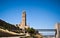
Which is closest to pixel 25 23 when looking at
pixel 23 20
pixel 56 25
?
pixel 23 20

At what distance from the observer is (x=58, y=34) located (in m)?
43.8

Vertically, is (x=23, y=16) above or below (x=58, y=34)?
above

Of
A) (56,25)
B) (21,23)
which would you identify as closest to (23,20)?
(21,23)

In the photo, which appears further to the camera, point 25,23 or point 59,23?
point 25,23

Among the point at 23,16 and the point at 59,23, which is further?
the point at 23,16

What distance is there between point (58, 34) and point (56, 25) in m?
→ 2.87

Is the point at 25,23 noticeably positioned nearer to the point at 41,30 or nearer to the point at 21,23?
the point at 21,23

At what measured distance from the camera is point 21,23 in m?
47.9

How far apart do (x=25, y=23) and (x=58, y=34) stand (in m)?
10.2

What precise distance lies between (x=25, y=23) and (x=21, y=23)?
1.25 meters

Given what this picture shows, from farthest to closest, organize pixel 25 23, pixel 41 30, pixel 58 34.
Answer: pixel 41 30
pixel 25 23
pixel 58 34

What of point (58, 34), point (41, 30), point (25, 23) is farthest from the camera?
point (41, 30)

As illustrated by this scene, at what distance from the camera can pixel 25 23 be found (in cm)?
4753

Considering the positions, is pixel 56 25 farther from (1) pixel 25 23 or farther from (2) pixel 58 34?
(1) pixel 25 23
